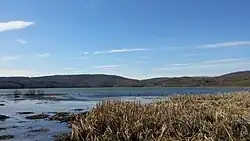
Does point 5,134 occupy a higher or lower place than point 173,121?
lower

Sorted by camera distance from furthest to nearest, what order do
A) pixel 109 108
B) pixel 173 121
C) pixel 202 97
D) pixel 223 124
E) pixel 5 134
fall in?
pixel 202 97
pixel 5 134
pixel 109 108
pixel 173 121
pixel 223 124

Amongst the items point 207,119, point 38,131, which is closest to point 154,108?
point 207,119

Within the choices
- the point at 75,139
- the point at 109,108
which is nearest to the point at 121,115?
the point at 109,108

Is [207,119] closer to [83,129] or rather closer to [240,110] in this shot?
[240,110]

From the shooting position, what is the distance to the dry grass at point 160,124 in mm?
13018

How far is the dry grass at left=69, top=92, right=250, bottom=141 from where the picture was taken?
1302cm

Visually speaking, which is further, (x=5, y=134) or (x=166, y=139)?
(x=5, y=134)

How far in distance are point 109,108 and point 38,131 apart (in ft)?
27.7

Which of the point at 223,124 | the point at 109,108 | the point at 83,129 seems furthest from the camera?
the point at 109,108

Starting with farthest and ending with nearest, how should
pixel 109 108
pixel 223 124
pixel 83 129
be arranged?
pixel 109 108 → pixel 83 129 → pixel 223 124

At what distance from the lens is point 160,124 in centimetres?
1443

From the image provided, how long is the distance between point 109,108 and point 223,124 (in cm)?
549

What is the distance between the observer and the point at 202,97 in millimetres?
23594

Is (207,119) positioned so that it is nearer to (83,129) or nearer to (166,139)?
(166,139)
